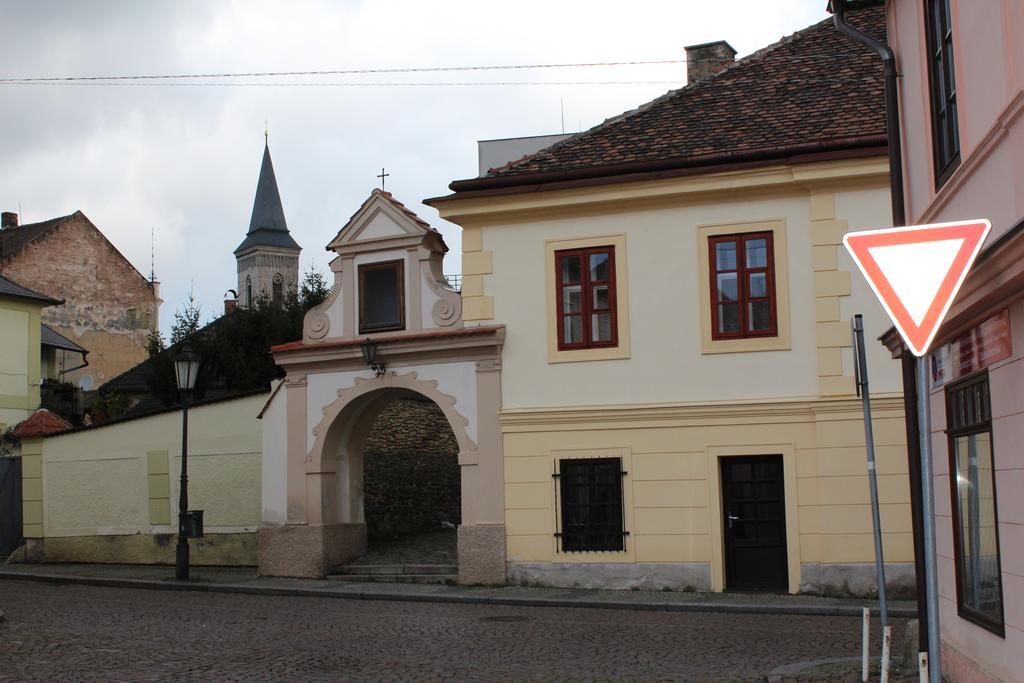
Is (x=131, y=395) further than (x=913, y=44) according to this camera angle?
Yes

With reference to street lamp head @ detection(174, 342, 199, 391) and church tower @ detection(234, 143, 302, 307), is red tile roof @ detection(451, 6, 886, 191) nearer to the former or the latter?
street lamp head @ detection(174, 342, 199, 391)

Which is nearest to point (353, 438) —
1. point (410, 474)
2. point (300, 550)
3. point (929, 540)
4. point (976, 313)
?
point (300, 550)

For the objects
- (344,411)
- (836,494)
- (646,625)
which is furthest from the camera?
(344,411)

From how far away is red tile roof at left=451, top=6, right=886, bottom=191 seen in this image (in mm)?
18359

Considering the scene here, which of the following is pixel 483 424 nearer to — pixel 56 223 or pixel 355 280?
pixel 355 280

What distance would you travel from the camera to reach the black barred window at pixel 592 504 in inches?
736

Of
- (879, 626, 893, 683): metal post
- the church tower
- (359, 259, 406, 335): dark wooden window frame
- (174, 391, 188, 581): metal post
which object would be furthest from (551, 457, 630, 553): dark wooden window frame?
the church tower

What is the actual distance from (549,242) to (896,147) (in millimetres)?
9461

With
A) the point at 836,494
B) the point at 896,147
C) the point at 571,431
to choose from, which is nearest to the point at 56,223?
the point at 571,431

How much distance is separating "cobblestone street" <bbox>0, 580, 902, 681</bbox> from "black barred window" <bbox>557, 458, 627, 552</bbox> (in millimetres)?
2045

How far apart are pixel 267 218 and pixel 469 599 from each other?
88064mm

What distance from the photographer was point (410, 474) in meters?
26.6

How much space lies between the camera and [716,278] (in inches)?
733

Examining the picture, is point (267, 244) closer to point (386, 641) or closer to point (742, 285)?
point (742, 285)
